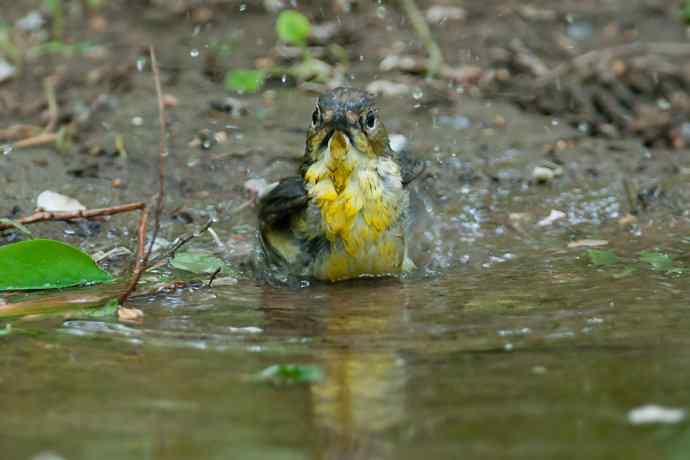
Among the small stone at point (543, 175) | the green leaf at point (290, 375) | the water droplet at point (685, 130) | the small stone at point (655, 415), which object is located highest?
the water droplet at point (685, 130)

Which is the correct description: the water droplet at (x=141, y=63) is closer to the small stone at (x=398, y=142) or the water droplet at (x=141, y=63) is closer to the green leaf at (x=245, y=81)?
the green leaf at (x=245, y=81)

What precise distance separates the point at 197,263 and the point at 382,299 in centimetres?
97

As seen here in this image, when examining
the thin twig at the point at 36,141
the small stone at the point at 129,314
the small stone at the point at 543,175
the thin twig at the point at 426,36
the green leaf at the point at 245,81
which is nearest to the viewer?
the small stone at the point at 129,314

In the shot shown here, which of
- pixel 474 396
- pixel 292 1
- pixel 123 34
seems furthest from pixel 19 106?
pixel 474 396

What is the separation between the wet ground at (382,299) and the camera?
307cm

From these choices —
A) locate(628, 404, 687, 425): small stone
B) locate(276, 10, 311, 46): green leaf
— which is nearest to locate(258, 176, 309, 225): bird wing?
locate(276, 10, 311, 46): green leaf

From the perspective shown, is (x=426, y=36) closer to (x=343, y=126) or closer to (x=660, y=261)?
(x=343, y=126)

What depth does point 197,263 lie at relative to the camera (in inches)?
210

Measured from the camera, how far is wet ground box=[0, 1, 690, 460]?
10.1 feet

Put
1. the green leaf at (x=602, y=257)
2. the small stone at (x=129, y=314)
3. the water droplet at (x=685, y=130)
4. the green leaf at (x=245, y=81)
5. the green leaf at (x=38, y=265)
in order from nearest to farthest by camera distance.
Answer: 1. the small stone at (x=129, y=314)
2. the green leaf at (x=38, y=265)
3. the green leaf at (x=602, y=257)
4. the water droplet at (x=685, y=130)
5. the green leaf at (x=245, y=81)

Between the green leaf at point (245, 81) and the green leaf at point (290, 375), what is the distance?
4.17 m

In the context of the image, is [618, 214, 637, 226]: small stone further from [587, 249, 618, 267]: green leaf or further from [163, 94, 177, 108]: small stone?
[163, 94, 177, 108]: small stone

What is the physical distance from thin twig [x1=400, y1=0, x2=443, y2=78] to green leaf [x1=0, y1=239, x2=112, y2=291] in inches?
136

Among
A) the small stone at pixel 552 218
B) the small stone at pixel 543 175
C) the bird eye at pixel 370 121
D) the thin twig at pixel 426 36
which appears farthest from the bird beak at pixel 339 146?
the thin twig at pixel 426 36
